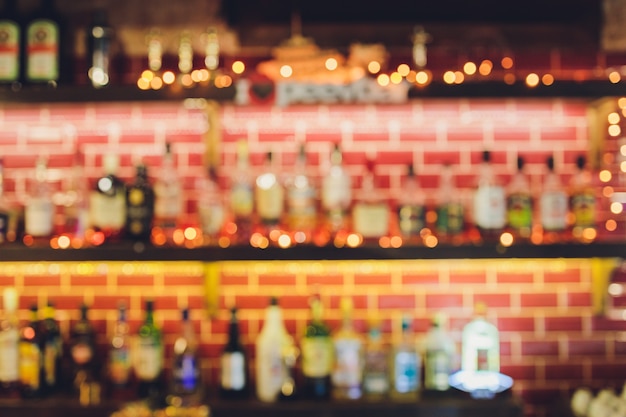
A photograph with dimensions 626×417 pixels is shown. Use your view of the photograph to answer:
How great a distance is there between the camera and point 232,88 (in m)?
1.93

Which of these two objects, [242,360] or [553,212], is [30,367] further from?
[553,212]

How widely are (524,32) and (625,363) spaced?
3.90 ft

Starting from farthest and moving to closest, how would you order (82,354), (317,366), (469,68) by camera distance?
(469,68), (82,354), (317,366)

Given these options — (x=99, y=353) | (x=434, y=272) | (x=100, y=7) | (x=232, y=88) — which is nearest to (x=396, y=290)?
(x=434, y=272)

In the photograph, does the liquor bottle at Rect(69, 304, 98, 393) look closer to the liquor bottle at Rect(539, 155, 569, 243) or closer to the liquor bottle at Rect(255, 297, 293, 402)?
the liquor bottle at Rect(255, 297, 293, 402)

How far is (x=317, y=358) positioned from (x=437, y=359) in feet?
1.26

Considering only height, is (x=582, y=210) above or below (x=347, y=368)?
above

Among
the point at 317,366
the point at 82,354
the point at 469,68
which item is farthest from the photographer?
the point at 469,68

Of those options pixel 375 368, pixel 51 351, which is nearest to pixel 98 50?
pixel 51 351

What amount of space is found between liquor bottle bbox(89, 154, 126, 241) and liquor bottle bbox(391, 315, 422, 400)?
0.95 meters

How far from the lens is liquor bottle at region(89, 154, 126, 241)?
2.06 meters

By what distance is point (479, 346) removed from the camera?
7.29ft

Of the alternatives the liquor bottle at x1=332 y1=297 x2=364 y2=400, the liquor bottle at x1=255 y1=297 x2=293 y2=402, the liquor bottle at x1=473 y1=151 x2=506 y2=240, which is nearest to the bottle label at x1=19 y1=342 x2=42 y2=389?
the liquor bottle at x1=255 y1=297 x2=293 y2=402

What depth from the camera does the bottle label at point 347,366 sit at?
2039 mm
